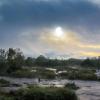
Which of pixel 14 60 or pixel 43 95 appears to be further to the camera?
pixel 14 60

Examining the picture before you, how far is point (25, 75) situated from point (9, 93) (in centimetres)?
7231

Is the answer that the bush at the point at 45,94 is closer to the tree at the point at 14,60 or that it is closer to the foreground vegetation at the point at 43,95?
the foreground vegetation at the point at 43,95

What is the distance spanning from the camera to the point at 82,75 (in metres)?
99.4

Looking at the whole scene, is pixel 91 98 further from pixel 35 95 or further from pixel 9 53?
pixel 9 53

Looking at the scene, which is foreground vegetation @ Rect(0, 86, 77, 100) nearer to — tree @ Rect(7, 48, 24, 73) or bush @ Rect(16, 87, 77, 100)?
bush @ Rect(16, 87, 77, 100)

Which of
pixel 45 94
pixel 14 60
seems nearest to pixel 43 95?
pixel 45 94

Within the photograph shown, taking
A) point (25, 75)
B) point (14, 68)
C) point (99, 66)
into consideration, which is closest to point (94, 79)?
point (25, 75)

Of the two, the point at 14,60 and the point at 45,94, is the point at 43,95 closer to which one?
the point at 45,94

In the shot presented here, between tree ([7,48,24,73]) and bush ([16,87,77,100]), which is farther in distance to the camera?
tree ([7,48,24,73])

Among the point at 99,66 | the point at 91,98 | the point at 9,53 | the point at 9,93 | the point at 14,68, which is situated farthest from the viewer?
the point at 99,66

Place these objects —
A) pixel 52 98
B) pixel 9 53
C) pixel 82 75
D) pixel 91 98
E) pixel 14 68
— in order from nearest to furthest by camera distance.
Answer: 1. pixel 52 98
2. pixel 91 98
3. pixel 82 75
4. pixel 14 68
5. pixel 9 53

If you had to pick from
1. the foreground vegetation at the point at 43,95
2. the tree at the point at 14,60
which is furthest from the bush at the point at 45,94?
the tree at the point at 14,60

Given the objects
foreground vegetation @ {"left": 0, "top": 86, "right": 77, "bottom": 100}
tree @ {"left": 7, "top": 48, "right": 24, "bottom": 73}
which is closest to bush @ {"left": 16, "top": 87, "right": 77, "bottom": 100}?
foreground vegetation @ {"left": 0, "top": 86, "right": 77, "bottom": 100}

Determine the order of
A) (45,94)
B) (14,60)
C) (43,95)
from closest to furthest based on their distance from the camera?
(43,95)
(45,94)
(14,60)
